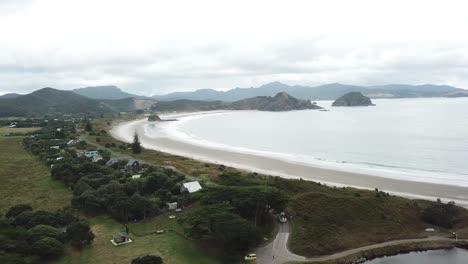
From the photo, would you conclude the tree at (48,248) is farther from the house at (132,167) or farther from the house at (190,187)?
the house at (132,167)

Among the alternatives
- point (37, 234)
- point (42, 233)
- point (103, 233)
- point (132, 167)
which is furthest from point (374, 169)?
point (37, 234)

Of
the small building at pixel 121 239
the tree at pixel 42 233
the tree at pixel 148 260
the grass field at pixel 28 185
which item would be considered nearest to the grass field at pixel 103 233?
the grass field at pixel 28 185

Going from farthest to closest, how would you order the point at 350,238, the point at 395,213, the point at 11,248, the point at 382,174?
the point at 382,174 < the point at 395,213 < the point at 350,238 < the point at 11,248

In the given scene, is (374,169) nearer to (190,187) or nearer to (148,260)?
(190,187)

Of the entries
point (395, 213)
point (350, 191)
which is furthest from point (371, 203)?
point (350, 191)

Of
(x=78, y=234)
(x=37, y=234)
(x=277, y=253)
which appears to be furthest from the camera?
(x=78, y=234)

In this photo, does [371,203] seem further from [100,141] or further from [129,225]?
[100,141]

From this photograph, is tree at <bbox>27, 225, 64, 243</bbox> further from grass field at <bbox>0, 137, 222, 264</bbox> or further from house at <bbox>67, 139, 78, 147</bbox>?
house at <bbox>67, 139, 78, 147</bbox>
